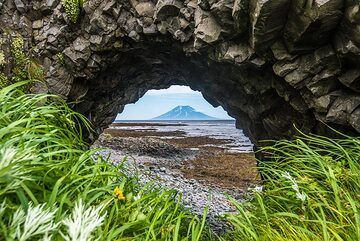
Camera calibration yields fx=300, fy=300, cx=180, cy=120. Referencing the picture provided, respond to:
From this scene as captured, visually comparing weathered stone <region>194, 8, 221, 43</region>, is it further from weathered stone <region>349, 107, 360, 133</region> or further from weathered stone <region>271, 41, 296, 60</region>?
weathered stone <region>349, 107, 360, 133</region>

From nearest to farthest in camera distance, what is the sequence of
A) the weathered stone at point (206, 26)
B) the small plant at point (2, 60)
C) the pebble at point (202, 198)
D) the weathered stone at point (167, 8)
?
the pebble at point (202, 198) → the weathered stone at point (206, 26) → the weathered stone at point (167, 8) → the small plant at point (2, 60)

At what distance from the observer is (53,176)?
186 cm

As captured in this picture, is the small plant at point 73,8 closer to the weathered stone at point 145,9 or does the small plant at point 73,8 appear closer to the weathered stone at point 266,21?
the weathered stone at point 145,9

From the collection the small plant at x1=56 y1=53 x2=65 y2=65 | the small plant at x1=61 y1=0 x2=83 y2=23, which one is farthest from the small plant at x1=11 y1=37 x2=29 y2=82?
the small plant at x1=61 y1=0 x2=83 y2=23

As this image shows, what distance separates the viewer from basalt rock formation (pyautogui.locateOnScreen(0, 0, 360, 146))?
14.4 ft

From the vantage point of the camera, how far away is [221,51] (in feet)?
18.4

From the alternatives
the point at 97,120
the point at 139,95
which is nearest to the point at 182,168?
the point at 139,95

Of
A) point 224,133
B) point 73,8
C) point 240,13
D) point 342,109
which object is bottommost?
point 224,133

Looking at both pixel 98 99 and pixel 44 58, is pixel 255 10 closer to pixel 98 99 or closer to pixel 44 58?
pixel 44 58

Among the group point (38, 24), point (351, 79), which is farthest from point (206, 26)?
point (38, 24)

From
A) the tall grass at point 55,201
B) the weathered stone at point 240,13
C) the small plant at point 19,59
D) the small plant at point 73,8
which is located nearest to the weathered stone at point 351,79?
the weathered stone at point 240,13

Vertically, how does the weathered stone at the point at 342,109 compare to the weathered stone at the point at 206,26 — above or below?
below

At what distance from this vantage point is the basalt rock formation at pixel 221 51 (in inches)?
173

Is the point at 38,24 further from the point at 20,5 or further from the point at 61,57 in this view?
the point at 61,57
